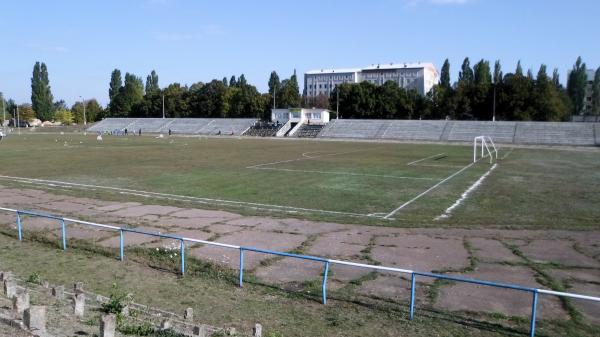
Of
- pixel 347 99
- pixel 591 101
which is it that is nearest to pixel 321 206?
pixel 347 99

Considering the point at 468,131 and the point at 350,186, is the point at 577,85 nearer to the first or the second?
the point at 468,131

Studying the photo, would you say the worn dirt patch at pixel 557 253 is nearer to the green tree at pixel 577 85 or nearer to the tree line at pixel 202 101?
the tree line at pixel 202 101

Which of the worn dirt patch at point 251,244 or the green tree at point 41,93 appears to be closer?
the worn dirt patch at point 251,244

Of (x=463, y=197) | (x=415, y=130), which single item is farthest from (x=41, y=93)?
(x=463, y=197)

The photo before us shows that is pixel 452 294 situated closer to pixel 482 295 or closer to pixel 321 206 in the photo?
pixel 482 295

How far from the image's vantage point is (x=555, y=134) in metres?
75.2

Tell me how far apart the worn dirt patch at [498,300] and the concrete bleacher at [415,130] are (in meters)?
72.8

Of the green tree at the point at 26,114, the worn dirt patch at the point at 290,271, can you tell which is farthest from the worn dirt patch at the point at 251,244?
the green tree at the point at 26,114

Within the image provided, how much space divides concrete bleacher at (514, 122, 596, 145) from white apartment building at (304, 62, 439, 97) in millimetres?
92399

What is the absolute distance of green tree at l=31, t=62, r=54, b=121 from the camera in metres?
131

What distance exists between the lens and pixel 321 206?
66.9ft

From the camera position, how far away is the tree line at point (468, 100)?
9175 centimetres

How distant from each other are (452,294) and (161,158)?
35.8 m

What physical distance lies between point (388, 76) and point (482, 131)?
10507 cm
